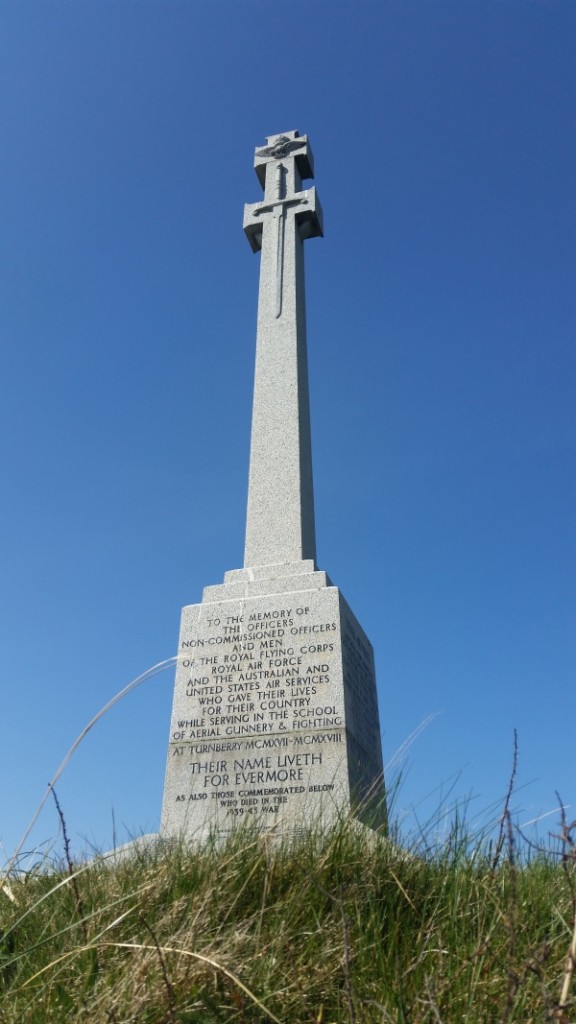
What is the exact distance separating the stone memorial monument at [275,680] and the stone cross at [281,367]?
0.07 feet

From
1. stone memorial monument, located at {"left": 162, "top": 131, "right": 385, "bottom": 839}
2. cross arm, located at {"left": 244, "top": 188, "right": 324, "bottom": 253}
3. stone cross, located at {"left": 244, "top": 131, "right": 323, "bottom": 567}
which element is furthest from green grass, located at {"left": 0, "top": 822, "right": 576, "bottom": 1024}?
cross arm, located at {"left": 244, "top": 188, "right": 324, "bottom": 253}

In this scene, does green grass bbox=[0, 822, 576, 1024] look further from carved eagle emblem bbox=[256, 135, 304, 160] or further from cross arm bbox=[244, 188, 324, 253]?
carved eagle emblem bbox=[256, 135, 304, 160]

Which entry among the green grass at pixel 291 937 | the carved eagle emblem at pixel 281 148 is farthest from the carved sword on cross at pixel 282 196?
the green grass at pixel 291 937

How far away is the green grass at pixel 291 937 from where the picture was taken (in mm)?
2467

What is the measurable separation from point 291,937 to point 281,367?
748cm

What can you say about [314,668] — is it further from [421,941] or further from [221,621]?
[421,941]

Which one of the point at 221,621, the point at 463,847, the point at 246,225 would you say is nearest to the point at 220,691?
the point at 221,621

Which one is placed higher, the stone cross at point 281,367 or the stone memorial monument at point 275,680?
the stone cross at point 281,367

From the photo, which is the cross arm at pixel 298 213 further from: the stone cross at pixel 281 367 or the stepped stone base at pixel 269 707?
the stepped stone base at pixel 269 707

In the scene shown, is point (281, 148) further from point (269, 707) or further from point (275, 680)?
point (269, 707)

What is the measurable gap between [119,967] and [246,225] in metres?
10.4

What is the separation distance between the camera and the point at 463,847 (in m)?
3.77

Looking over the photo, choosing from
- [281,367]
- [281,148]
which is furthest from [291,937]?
[281,148]

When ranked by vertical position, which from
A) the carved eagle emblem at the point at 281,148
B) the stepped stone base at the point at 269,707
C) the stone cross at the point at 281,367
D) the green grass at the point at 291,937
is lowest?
the green grass at the point at 291,937
